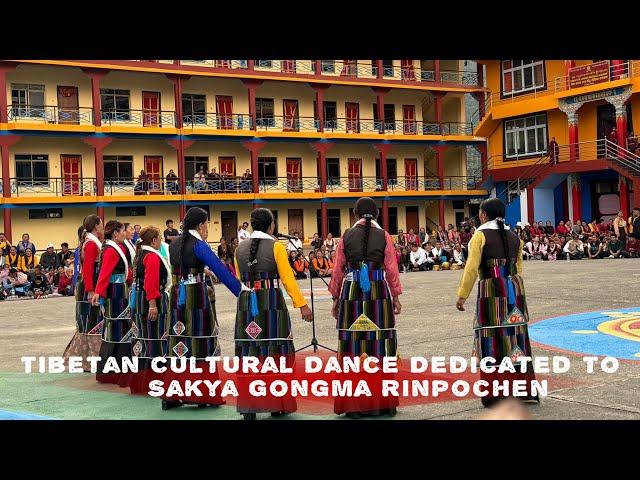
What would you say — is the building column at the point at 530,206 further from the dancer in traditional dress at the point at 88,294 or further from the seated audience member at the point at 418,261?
the dancer in traditional dress at the point at 88,294

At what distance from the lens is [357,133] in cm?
4569

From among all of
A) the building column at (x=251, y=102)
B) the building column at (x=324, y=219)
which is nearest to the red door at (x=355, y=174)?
the building column at (x=324, y=219)

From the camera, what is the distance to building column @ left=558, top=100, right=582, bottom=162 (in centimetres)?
3925

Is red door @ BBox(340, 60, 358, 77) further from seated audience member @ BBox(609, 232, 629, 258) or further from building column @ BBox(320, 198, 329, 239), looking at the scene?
seated audience member @ BBox(609, 232, 629, 258)

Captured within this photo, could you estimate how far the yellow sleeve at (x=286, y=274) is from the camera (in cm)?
710

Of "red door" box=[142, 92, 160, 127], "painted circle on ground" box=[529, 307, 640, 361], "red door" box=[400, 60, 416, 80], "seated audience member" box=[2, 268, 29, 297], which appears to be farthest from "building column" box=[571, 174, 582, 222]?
"painted circle on ground" box=[529, 307, 640, 361]

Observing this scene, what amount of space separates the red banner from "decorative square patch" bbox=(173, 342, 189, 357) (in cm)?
3469

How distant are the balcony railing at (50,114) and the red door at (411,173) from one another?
62.6ft

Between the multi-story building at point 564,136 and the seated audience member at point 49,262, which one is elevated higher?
the multi-story building at point 564,136

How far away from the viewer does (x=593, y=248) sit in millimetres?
29484

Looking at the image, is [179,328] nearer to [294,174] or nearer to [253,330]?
[253,330]

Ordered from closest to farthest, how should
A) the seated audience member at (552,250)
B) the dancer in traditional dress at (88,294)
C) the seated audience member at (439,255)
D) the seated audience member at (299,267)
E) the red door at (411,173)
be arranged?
the dancer in traditional dress at (88,294), the seated audience member at (299,267), the seated audience member at (552,250), the seated audience member at (439,255), the red door at (411,173)

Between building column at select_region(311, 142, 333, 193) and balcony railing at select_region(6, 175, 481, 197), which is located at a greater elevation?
building column at select_region(311, 142, 333, 193)

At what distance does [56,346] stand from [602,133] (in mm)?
33147
